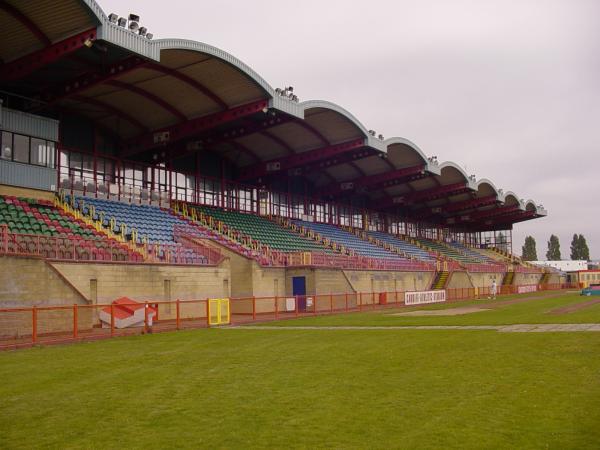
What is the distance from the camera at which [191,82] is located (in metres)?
37.3

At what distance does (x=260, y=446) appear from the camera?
795cm

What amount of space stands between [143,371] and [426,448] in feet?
28.2

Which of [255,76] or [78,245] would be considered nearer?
[78,245]

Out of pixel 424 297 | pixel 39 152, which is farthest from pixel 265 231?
pixel 39 152

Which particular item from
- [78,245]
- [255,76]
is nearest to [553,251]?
[255,76]

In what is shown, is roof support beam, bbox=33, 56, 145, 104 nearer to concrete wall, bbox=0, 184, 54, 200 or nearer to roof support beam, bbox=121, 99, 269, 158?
concrete wall, bbox=0, 184, 54, 200

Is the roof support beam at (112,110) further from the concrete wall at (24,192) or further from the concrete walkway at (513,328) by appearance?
the concrete walkway at (513,328)

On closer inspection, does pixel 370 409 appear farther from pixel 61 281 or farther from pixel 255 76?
pixel 255 76

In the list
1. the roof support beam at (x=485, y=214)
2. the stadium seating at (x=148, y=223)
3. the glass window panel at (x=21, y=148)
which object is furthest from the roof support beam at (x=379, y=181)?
the glass window panel at (x=21, y=148)

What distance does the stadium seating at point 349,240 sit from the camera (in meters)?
58.9

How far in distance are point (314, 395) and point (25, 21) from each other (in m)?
23.5

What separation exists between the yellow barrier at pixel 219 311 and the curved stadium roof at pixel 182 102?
11794mm

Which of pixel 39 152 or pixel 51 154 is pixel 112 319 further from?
pixel 51 154

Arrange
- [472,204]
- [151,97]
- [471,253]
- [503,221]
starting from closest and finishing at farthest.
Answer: [151,97] → [472,204] → [471,253] → [503,221]
